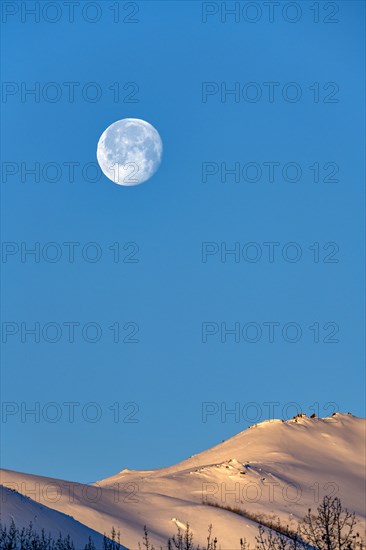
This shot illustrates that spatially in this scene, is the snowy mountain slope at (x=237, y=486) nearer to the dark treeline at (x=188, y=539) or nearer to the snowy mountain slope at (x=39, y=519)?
the dark treeline at (x=188, y=539)

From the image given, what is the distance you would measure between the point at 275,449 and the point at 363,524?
66.6 ft

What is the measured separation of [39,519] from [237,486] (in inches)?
1184

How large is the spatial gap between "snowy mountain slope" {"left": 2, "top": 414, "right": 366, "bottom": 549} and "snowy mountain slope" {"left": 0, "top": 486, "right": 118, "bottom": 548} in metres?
6.98

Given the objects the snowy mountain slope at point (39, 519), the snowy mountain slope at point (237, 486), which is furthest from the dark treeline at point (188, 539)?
the snowy mountain slope at point (237, 486)

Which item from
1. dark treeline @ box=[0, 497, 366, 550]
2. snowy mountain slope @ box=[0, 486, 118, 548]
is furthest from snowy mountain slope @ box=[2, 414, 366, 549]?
snowy mountain slope @ box=[0, 486, 118, 548]

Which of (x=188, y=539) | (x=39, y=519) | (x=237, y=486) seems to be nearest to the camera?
(x=39, y=519)

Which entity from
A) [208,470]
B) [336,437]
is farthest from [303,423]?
[208,470]

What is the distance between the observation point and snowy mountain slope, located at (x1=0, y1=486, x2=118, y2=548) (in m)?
49.3

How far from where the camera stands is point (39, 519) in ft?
165

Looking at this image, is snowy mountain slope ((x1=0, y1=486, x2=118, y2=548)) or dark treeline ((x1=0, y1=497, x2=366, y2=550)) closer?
dark treeline ((x1=0, y1=497, x2=366, y2=550))

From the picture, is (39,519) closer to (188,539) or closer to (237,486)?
(188,539)

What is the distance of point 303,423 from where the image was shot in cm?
10225

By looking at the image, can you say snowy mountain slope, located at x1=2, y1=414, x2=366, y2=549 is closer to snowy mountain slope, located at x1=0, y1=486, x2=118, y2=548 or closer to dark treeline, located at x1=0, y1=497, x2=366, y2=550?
dark treeline, located at x1=0, y1=497, x2=366, y2=550

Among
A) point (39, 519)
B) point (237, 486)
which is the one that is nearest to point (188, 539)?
point (39, 519)
